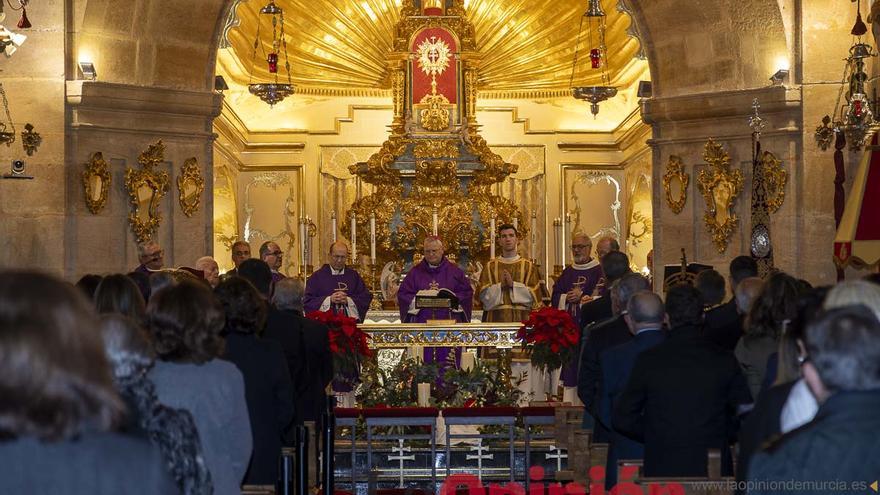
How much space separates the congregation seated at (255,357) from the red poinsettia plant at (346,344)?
4582 mm

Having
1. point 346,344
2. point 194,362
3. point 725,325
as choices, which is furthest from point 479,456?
point 194,362

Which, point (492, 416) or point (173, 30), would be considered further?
point (173, 30)

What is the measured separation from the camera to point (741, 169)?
14.7m

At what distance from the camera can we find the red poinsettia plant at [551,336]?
12.1m

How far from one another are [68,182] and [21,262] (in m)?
0.89

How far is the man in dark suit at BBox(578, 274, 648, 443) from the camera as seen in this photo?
793cm

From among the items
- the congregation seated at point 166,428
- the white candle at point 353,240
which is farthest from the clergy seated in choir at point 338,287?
the congregation seated at point 166,428

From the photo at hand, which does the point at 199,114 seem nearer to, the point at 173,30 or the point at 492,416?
the point at 173,30

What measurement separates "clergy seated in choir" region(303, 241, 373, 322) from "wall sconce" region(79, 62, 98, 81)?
2751 mm

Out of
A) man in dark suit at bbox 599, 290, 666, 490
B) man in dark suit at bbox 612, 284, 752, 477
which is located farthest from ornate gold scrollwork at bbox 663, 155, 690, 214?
man in dark suit at bbox 612, 284, 752, 477

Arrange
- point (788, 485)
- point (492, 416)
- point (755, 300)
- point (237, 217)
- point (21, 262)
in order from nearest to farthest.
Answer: point (788, 485), point (755, 300), point (492, 416), point (21, 262), point (237, 217)

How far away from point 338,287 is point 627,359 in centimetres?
745

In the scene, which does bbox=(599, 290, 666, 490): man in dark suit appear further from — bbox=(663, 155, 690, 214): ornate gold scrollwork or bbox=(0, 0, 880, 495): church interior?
bbox=(663, 155, 690, 214): ornate gold scrollwork

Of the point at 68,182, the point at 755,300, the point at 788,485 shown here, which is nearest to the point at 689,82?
the point at 68,182
